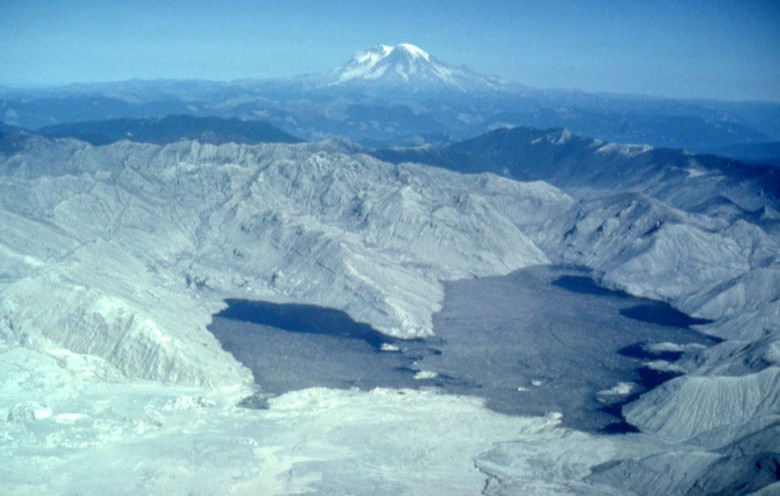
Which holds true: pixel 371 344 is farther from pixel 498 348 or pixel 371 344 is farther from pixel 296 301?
pixel 296 301

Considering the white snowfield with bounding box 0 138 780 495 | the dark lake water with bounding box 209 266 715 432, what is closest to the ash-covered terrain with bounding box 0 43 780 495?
the white snowfield with bounding box 0 138 780 495

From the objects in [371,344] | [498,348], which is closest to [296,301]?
[371,344]

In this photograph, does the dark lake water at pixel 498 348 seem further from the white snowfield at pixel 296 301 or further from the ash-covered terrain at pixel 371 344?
the white snowfield at pixel 296 301

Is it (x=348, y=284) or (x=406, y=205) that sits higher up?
(x=406, y=205)

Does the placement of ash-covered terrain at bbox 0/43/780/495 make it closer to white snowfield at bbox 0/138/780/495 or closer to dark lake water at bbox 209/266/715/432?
white snowfield at bbox 0/138/780/495

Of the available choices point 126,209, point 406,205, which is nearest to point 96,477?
point 126,209

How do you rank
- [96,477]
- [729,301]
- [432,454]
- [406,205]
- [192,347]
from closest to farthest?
[96,477]
[432,454]
[192,347]
[729,301]
[406,205]

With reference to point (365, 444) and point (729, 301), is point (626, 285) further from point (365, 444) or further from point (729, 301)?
point (365, 444)
